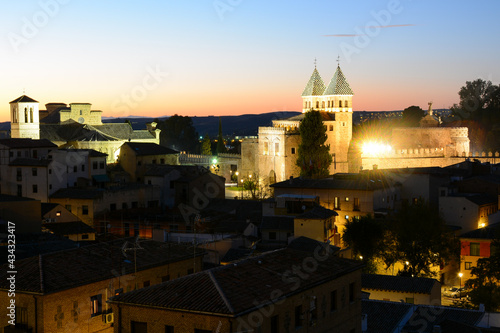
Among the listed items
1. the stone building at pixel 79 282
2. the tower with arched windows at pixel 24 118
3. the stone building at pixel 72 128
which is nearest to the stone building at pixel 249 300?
the stone building at pixel 79 282

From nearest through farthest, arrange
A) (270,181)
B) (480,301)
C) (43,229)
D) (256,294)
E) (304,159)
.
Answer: (256,294), (480,301), (43,229), (304,159), (270,181)

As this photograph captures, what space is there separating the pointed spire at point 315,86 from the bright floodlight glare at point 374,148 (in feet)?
30.7

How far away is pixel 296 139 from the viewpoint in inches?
2142

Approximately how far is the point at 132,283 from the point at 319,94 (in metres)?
44.2

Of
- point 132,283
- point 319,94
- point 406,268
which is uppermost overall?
point 319,94

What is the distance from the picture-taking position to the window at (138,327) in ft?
43.8

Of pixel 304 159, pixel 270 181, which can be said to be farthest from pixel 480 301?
pixel 270 181

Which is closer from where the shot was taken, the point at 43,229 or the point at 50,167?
the point at 43,229

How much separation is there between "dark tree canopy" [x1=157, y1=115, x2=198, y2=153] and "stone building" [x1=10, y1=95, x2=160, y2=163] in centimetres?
2815

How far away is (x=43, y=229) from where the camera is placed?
29297 mm

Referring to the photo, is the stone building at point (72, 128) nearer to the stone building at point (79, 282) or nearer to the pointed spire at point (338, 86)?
the pointed spire at point (338, 86)

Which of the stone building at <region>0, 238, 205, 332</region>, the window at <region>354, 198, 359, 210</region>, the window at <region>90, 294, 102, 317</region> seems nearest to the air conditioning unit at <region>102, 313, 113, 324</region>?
the stone building at <region>0, 238, 205, 332</region>

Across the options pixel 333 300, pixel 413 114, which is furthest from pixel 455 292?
pixel 413 114

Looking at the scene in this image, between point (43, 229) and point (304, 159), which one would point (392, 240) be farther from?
point (304, 159)
